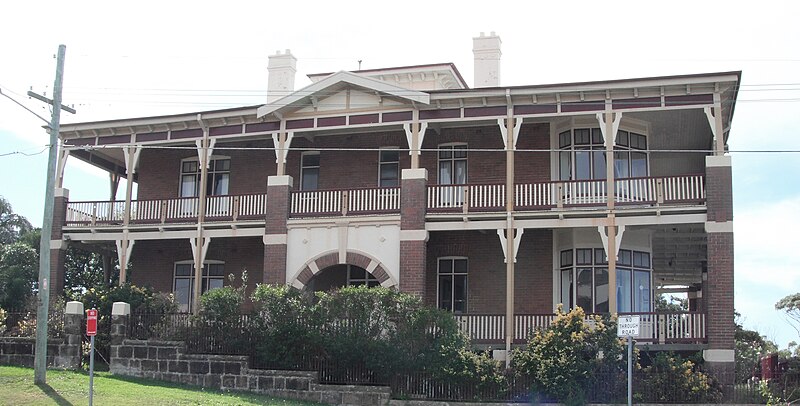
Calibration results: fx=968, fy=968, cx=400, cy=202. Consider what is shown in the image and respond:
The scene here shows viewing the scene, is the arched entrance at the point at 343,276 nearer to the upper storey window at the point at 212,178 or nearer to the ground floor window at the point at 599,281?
the upper storey window at the point at 212,178

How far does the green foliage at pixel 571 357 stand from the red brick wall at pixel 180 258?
11.0 m

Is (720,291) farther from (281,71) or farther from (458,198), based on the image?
(281,71)

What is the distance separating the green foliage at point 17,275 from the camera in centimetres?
3806

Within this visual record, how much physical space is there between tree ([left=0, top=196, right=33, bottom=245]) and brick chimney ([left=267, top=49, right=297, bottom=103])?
20.2m

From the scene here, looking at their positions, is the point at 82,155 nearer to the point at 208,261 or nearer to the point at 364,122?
the point at 208,261

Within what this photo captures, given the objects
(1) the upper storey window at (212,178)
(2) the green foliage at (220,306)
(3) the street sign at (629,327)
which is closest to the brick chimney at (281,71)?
(1) the upper storey window at (212,178)

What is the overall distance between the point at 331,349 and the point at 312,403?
1.43m

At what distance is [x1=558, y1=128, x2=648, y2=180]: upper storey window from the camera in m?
27.9

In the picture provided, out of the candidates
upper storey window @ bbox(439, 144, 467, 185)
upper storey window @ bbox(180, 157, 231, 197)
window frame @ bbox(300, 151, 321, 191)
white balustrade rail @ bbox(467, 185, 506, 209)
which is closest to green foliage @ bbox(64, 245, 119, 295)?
upper storey window @ bbox(180, 157, 231, 197)

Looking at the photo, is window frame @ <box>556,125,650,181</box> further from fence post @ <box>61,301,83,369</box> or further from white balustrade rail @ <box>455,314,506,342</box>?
fence post @ <box>61,301,83,369</box>

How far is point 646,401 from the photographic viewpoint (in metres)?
22.3

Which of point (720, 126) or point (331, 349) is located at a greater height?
point (720, 126)

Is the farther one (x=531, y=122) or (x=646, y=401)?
(x=531, y=122)

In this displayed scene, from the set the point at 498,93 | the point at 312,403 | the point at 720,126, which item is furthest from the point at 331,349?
the point at 720,126
